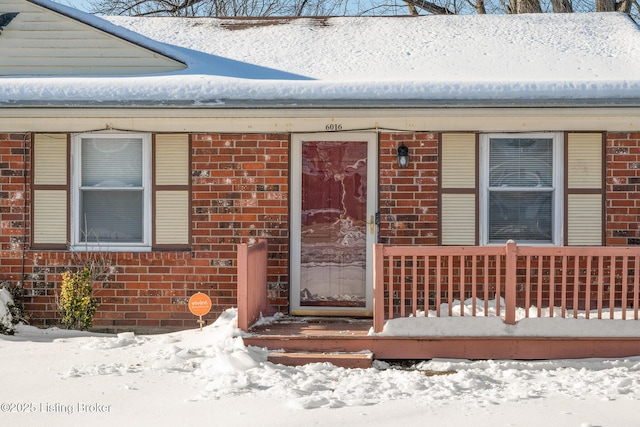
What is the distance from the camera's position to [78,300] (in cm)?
857

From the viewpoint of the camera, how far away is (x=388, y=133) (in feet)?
29.3

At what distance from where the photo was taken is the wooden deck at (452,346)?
285 inches

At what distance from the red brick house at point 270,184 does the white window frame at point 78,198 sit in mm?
17

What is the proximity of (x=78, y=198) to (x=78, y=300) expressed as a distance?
50.2 inches

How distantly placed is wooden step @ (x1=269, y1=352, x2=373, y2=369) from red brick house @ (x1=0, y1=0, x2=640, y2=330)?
186 cm

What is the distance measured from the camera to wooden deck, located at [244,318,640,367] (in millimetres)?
7227

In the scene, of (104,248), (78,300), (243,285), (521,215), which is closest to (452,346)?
(243,285)

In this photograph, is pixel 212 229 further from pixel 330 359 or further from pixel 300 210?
pixel 330 359

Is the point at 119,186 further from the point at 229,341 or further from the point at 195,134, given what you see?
the point at 229,341

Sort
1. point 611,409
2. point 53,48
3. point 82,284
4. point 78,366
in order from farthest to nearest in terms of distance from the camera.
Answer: point 53,48, point 82,284, point 78,366, point 611,409

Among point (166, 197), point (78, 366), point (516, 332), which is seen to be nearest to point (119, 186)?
point (166, 197)

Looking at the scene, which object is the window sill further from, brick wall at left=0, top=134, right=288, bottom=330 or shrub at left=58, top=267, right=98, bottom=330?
shrub at left=58, top=267, right=98, bottom=330

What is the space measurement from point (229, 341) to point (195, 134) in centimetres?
285

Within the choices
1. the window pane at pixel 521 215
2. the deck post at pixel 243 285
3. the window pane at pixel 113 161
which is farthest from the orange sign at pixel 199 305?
the window pane at pixel 521 215
